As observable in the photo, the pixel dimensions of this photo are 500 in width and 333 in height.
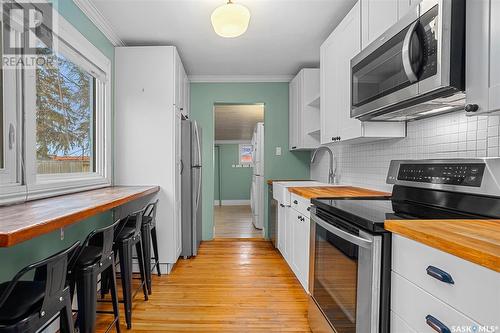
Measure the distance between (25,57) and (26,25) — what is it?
0.64 feet

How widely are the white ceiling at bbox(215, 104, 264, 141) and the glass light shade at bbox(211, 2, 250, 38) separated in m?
2.76

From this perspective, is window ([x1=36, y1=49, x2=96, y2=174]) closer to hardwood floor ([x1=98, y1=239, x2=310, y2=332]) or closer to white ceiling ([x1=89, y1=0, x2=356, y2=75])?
white ceiling ([x1=89, y1=0, x2=356, y2=75])

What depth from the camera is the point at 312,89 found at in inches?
134

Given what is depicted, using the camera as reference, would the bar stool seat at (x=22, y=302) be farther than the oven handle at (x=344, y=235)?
No

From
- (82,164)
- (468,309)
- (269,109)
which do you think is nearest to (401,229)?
(468,309)

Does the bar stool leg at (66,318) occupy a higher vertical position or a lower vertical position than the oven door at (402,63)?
lower

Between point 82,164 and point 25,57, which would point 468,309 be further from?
point 82,164

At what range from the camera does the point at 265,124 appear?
4012mm

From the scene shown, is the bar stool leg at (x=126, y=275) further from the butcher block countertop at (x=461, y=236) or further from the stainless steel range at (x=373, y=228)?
the butcher block countertop at (x=461, y=236)

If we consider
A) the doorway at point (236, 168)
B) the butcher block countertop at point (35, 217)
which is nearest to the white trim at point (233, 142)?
the doorway at point (236, 168)

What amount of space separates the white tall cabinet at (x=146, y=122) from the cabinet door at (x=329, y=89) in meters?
1.52

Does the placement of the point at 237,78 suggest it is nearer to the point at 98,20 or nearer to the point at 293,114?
the point at 293,114

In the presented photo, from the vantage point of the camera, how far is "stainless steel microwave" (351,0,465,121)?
110cm

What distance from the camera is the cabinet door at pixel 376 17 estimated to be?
162 centimetres
